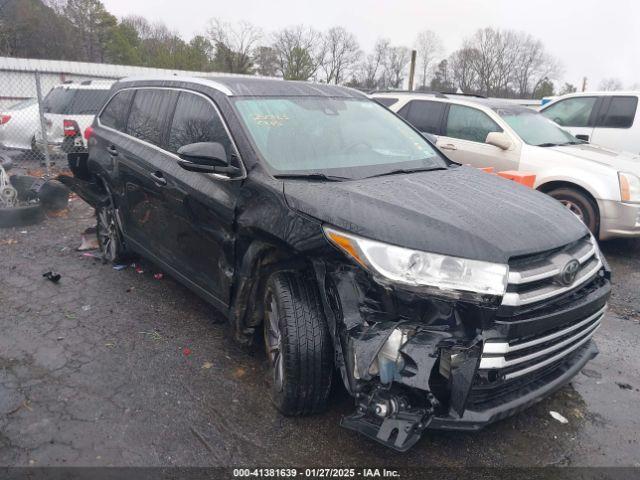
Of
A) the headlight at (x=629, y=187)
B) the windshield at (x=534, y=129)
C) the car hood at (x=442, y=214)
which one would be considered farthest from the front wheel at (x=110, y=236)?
the headlight at (x=629, y=187)

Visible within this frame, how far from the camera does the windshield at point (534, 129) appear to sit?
6.72m

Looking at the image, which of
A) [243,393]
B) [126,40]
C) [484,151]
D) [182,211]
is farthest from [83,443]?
[126,40]

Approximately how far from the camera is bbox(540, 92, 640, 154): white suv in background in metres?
8.47

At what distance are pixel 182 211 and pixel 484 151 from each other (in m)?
4.76

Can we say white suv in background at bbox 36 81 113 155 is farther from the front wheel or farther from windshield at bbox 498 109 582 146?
windshield at bbox 498 109 582 146

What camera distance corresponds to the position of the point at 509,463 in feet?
8.46

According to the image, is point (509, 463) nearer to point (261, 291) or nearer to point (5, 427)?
point (261, 291)

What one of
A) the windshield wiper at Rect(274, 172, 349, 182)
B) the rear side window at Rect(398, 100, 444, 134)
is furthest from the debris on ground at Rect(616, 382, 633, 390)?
the rear side window at Rect(398, 100, 444, 134)

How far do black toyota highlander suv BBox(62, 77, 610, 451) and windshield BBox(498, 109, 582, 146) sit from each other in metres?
3.50

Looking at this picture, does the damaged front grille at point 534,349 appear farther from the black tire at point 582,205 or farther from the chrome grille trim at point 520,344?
the black tire at point 582,205

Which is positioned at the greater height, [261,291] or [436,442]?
[261,291]

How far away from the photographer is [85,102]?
1072 cm

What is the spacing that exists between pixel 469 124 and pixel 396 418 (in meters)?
5.82

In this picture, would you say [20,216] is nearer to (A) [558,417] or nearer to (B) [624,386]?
(A) [558,417]
